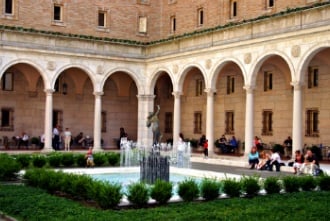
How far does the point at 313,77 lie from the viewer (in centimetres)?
2783

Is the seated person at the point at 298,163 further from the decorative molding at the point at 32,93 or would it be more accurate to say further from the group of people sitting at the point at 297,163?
the decorative molding at the point at 32,93

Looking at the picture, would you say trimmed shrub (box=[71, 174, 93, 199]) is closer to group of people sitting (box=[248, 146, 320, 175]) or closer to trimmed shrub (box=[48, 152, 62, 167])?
trimmed shrub (box=[48, 152, 62, 167])

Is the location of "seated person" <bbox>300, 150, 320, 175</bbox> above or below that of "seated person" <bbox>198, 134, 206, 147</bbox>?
below

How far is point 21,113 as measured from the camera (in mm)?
34406

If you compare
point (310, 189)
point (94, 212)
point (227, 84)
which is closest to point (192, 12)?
point (227, 84)

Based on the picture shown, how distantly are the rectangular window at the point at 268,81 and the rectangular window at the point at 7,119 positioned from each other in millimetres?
16268

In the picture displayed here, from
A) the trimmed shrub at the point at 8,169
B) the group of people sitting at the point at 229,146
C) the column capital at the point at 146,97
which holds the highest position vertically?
the column capital at the point at 146,97

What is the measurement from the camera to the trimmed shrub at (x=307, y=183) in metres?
15.5

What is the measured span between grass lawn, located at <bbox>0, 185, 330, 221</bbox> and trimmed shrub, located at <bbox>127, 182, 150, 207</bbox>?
0.49m

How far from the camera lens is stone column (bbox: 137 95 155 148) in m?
34.8

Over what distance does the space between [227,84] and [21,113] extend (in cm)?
1360

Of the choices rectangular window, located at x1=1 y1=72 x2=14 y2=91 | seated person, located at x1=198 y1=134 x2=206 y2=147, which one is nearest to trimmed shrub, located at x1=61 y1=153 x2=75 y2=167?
seated person, located at x1=198 y1=134 x2=206 y2=147

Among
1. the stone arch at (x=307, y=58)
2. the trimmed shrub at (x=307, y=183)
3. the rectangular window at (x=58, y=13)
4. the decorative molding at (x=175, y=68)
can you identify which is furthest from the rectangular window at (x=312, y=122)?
the rectangular window at (x=58, y=13)

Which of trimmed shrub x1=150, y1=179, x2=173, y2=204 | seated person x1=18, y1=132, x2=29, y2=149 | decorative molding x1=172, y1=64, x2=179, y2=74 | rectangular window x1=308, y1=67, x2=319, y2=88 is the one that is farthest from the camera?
seated person x1=18, y1=132, x2=29, y2=149
